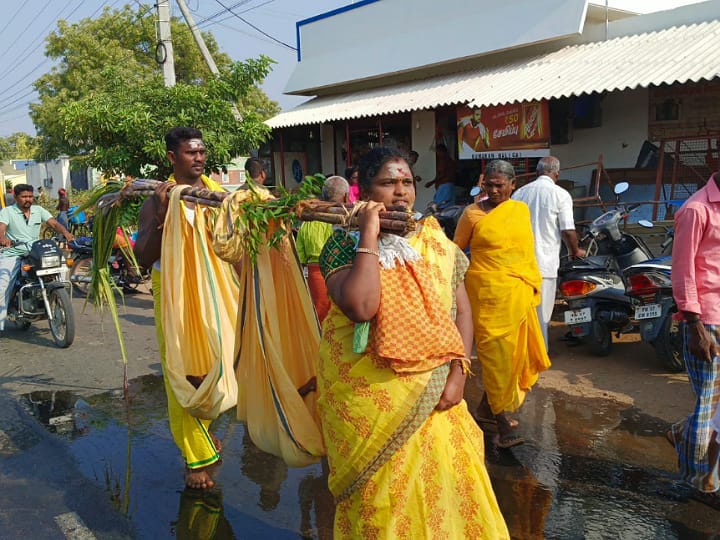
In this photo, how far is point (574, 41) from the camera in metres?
11.2

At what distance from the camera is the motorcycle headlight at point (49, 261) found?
7719 millimetres

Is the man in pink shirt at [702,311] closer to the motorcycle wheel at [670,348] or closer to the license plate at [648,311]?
the license plate at [648,311]

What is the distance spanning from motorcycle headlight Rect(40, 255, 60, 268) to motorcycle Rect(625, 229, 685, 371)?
20.5 ft

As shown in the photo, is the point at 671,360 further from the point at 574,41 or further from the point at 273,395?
the point at 574,41

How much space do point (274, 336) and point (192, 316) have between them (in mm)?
827

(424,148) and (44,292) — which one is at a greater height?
(424,148)

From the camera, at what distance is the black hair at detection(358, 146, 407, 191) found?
8.21 ft

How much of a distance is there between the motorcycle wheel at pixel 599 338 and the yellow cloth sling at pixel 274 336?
3.89 meters

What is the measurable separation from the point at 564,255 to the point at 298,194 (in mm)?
5825

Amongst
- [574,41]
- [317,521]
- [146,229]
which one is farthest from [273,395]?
[574,41]

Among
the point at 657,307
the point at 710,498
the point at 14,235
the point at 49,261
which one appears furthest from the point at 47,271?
the point at 710,498

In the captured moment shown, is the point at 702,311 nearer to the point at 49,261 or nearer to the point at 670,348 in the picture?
the point at 670,348

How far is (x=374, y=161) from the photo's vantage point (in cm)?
252

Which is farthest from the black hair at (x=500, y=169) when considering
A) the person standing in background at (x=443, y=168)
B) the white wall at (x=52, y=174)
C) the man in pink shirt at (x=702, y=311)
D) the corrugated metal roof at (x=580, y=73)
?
the white wall at (x=52, y=174)
